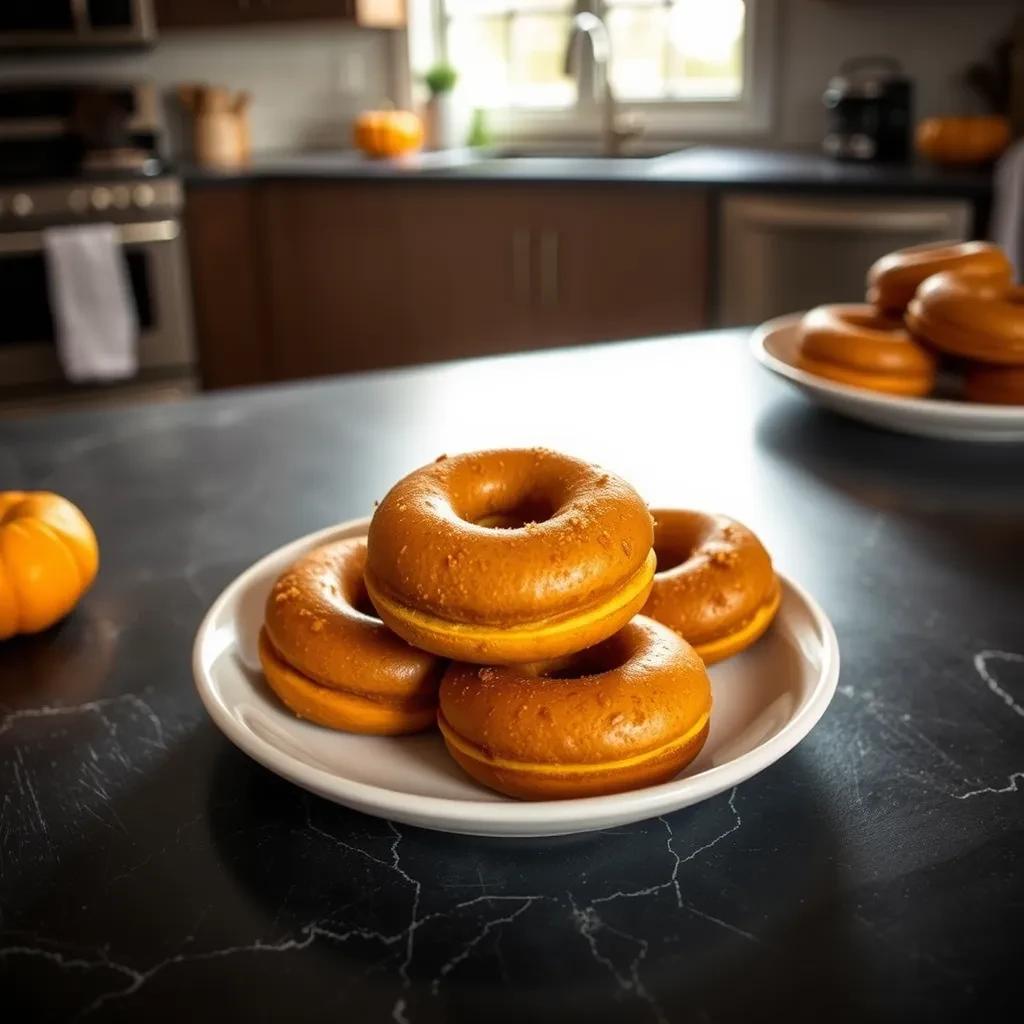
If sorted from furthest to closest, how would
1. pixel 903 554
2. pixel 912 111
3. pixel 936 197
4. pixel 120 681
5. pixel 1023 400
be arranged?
1. pixel 912 111
2. pixel 936 197
3. pixel 1023 400
4. pixel 903 554
5. pixel 120 681

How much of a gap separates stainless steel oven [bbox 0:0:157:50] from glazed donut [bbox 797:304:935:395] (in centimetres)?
301

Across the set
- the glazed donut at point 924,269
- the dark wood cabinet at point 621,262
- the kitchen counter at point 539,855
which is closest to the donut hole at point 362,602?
the kitchen counter at point 539,855

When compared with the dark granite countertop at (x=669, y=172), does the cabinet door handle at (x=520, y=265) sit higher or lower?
lower

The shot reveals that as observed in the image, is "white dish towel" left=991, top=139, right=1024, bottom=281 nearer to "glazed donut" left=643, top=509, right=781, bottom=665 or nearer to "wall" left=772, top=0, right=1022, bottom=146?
"wall" left=772, top=0, right=1022, bottom=146

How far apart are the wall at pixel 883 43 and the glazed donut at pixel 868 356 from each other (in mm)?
2232

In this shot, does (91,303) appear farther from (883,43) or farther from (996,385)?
(996,385)

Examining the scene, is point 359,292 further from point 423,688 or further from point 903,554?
point 423,688

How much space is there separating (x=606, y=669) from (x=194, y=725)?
0.90 feet

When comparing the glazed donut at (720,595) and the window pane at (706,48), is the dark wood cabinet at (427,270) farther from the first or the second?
the glazed donut at (720,595)

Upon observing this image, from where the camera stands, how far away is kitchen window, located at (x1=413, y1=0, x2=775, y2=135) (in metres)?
3.60

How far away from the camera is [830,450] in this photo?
1.20 meters

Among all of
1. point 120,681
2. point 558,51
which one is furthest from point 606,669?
point 558,51

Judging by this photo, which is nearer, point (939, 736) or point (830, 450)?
point (939, 736)

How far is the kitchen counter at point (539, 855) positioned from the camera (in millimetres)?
514
